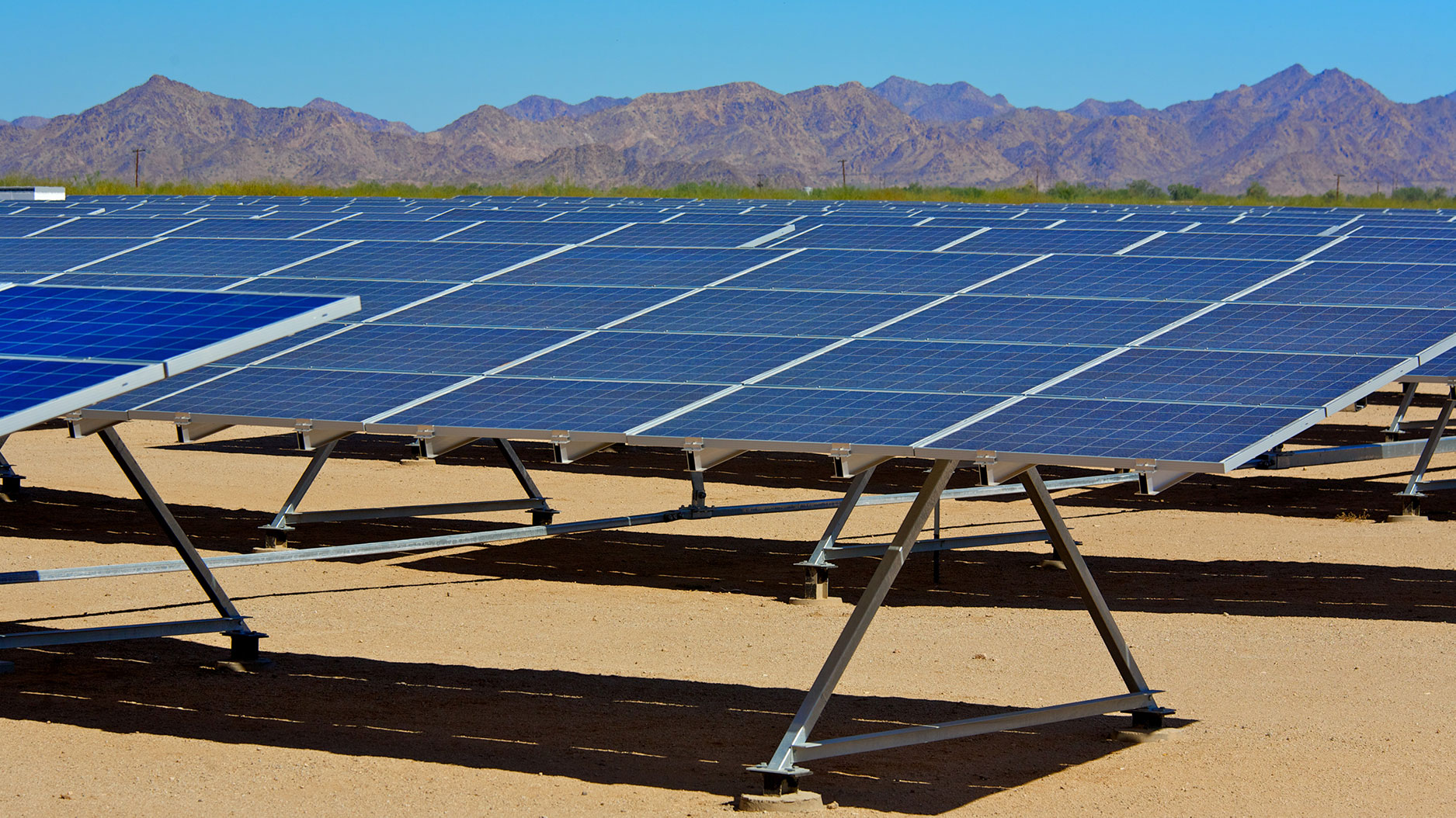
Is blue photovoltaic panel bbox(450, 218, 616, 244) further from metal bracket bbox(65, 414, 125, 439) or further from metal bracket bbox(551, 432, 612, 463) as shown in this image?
metal bracket bbox(551, 432, 612, 463)

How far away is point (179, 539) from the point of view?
43.7 feet

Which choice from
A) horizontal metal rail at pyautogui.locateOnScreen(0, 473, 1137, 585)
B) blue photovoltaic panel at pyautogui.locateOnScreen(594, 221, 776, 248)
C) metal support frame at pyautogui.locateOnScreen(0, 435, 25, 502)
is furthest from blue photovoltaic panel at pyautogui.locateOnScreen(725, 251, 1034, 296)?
metal support frame at pyautogui.locateOnScreen(0, 435, 25, 502)

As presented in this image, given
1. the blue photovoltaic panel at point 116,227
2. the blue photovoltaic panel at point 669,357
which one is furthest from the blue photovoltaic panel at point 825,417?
the blue photovoltaic panel at point 116,227

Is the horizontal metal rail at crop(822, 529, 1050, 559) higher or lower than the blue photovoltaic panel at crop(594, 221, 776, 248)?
lower

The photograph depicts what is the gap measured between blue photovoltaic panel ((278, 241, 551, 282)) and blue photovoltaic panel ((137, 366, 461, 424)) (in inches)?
140

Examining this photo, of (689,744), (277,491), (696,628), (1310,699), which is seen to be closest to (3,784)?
(689,744)

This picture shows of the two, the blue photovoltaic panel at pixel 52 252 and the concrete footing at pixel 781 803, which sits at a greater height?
the blue photovoltaic panel at pixel 52 252

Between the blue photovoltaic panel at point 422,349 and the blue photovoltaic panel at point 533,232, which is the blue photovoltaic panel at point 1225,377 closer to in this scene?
the blue photovoltaic panel at point 422,349

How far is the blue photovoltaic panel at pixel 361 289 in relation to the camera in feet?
47.5

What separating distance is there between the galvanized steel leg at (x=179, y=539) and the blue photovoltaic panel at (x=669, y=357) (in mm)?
3228

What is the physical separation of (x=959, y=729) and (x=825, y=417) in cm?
236

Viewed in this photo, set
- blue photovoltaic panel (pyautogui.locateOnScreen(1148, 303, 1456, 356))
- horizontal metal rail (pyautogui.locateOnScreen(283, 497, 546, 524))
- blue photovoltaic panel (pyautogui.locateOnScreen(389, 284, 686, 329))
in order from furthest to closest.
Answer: horizontal metal rail (pyautogui.locateOnScreen(283, 497, 546, 524))
blue photovoltaic panel (pyautogui.locateOnScreen(389, 284, 686, 329))
blue photovoltaic panel (pyautogui.locateOnScreen(1148, 303, 1456, 356))

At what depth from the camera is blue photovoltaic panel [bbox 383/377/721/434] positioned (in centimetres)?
1037

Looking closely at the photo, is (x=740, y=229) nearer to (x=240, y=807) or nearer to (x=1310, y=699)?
(x=1310, y=699)
